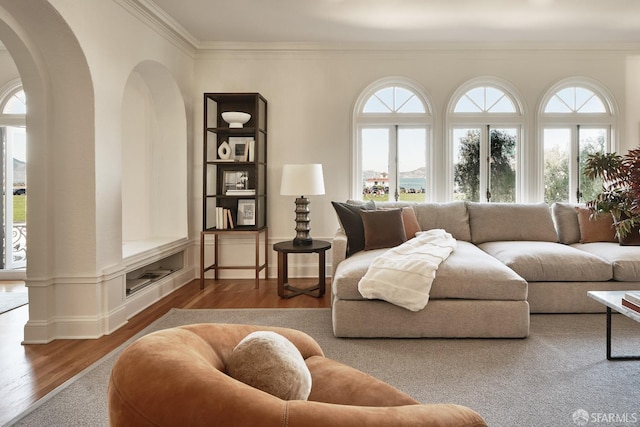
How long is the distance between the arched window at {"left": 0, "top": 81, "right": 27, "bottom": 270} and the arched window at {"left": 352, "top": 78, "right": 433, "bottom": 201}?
4.03 meters

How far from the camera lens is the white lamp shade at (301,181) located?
13.3ft

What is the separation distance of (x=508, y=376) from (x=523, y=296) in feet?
2.51

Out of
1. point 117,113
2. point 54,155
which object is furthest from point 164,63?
point 54,155

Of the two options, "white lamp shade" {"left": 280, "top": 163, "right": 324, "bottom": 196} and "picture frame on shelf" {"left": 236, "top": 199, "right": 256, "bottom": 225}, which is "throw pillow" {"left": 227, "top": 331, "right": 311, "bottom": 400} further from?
"picture frame on shelf" {"left": 236, "top": 199, "right": 256, "bottom": 225}

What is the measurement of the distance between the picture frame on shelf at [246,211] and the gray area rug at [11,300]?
2.17m

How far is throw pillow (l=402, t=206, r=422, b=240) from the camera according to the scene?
4022 millimetres

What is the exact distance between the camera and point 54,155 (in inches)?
115

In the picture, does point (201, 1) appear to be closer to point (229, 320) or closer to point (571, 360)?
point (229, 320)

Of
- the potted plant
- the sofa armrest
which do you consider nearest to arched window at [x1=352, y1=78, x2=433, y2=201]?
the sofa armrest

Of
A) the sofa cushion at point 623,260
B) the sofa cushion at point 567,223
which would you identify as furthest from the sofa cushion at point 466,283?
the sofa cushion at point 567,223

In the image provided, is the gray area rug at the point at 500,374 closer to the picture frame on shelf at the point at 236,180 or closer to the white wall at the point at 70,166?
the white wall at the point at 70,166

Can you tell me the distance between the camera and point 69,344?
9.30 feet

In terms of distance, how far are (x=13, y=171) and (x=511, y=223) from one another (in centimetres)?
580

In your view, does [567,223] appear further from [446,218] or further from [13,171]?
[13,171]
